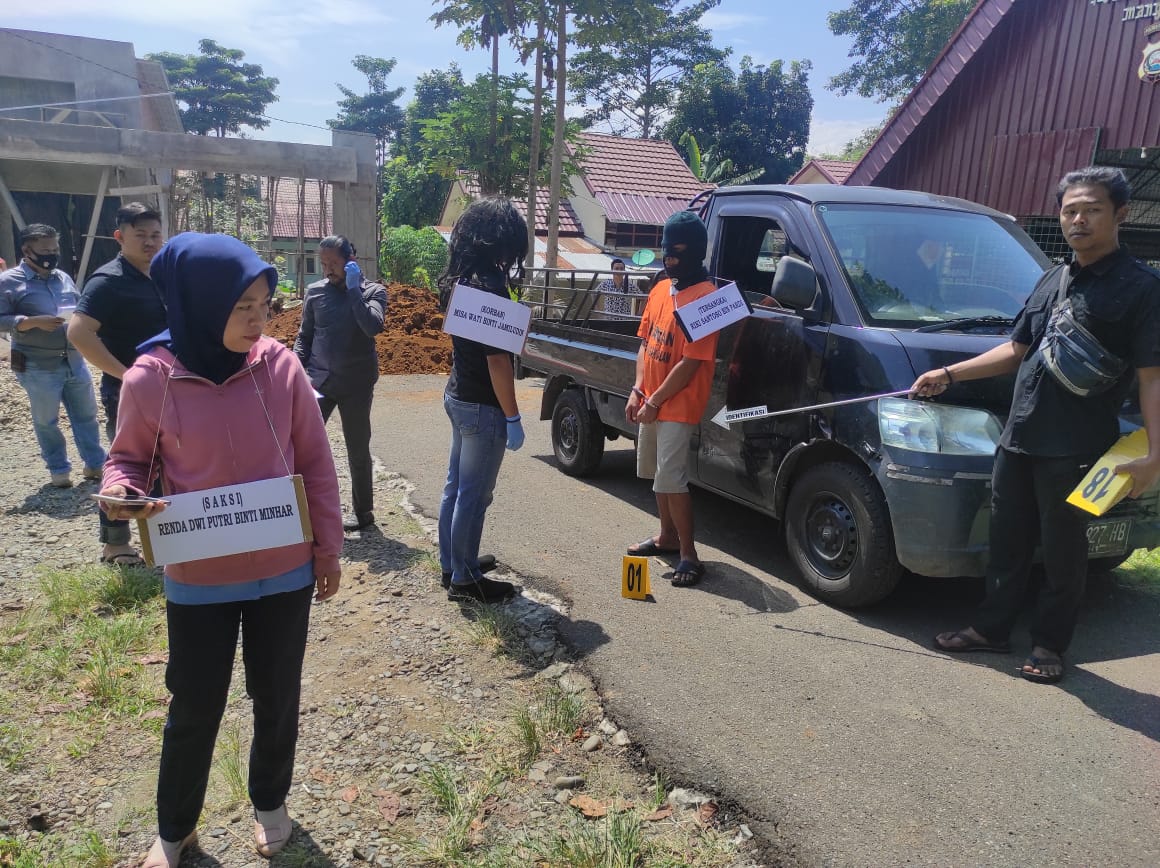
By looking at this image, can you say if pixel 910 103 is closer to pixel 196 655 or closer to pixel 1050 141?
pixel 1050 141

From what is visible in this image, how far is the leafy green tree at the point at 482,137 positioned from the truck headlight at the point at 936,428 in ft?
57.5

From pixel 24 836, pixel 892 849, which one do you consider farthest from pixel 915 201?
pixel 24 836

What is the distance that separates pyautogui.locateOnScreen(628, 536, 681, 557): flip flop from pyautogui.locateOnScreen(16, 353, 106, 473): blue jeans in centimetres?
413

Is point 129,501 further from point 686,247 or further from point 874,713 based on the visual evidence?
point 686,247

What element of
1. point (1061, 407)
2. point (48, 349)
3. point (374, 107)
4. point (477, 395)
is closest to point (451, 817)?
point (477, 395)

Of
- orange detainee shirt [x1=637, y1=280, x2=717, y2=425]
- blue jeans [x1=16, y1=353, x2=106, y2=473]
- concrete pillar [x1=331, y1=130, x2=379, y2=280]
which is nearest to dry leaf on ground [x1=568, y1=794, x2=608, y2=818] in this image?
orange detainee shirt [x1=637, y1=280, x2=717, y2=425]

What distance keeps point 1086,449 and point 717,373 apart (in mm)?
2056

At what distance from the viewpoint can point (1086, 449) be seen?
3.42 m

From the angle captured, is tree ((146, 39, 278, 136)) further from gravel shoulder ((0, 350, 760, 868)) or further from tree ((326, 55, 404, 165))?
gravel shoulder ((0, 350, 760, 868))

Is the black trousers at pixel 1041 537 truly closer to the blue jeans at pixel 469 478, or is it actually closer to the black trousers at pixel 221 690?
the blue jeans at pixel 469 478

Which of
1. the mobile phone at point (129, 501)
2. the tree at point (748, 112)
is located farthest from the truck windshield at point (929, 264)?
the tree at point (748, 112)

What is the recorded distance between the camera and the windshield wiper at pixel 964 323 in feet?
13.7

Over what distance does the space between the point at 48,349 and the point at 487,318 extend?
13.3 feet

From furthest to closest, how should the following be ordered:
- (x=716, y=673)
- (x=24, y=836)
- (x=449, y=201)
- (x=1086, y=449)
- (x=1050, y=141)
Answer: (x=449, y=201), (x=1050, y=141), (x=716, y=673), (x=1086, y=449), (x=24, y=836)
